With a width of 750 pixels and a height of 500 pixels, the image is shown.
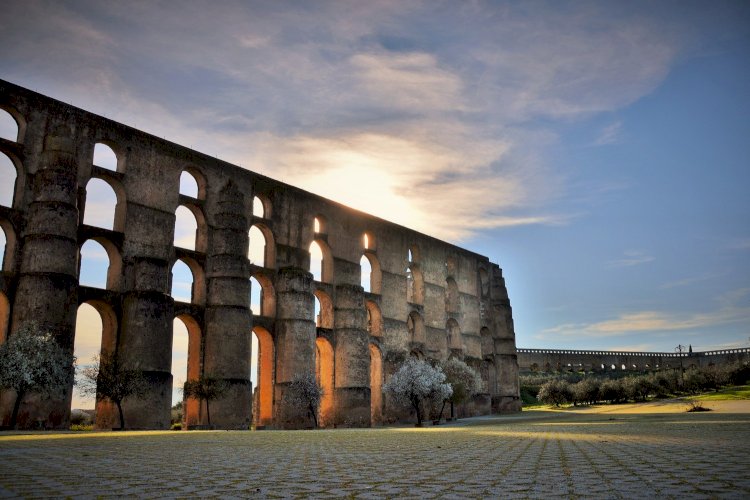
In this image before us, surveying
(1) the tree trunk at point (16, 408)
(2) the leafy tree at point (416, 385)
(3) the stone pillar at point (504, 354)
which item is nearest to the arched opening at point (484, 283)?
(3) the stone pillar at point (504, 354)

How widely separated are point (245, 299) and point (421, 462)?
2333cm

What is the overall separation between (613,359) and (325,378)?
68.6m

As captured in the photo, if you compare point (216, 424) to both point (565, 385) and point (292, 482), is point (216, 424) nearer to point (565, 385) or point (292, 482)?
point (292, 482)

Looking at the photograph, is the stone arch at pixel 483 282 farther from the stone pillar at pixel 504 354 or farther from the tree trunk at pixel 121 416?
the tree trunk at pixel 121 416

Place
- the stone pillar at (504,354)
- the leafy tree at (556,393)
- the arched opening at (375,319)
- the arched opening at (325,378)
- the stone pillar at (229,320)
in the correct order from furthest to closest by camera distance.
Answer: the leafy tree at (556,393) < the stone pillar at (504,354) < the arched opening at (375,319) < the arched opening at (325,378) < the stone pillar at (229,320)

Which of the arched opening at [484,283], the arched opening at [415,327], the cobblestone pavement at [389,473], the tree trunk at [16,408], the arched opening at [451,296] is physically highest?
the arched opening at [484,283]

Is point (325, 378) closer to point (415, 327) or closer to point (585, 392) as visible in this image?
point (415, 327)

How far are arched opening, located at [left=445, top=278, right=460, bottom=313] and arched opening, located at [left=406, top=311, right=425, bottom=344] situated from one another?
535 cm

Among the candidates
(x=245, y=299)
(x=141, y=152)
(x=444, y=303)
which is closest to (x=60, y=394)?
(x=245, y=299)

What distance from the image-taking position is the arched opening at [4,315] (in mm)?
23656

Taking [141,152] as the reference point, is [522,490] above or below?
below

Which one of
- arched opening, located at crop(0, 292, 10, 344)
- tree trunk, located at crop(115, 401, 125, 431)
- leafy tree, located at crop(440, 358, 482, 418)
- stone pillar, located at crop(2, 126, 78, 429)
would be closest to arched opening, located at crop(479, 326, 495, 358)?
leafy tree, located at crop(440, 358, 482, 418)

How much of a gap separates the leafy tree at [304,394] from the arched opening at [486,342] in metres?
22.8

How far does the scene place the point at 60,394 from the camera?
23.2 meters
